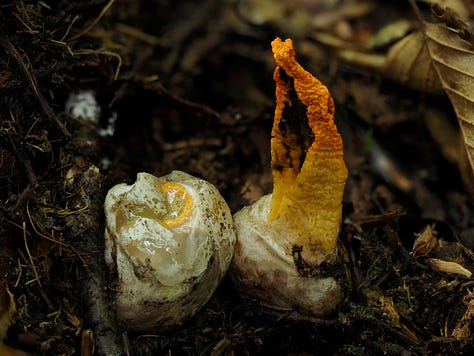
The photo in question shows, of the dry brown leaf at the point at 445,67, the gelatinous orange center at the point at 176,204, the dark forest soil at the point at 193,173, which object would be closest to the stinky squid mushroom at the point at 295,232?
the dark forest soil at the point at 193,173

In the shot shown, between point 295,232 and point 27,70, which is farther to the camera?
point 27,70

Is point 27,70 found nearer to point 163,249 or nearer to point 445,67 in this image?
point 163,249

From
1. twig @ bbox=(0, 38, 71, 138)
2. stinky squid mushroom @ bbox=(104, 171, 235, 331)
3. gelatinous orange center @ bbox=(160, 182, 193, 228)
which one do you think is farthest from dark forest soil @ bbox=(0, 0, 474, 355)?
gelatinous orange center @ bbox=(160, 182, 193, 228)

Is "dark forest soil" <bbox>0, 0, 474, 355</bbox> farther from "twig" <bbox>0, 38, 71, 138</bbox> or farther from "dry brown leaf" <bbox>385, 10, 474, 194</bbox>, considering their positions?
"dry brown leaf" <bbox>385, 10, 474, 194</bbox>

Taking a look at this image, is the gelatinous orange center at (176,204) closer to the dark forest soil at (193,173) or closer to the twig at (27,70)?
the dark forest soil at (193,173)

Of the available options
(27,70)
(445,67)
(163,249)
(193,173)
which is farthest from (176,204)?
(445,67)

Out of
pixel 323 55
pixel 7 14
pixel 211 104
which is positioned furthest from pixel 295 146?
pixel 323 55
